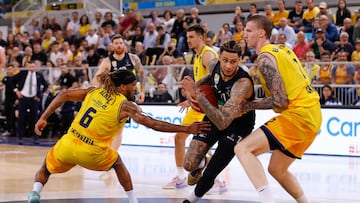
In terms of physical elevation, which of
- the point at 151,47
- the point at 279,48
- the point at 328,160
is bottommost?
the point at 328,160

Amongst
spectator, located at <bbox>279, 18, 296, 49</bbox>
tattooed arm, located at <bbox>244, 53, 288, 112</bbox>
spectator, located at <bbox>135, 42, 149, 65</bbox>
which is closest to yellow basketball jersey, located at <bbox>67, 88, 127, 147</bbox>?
tattooed arm, located at <bbox>244, 53, 288, 112</bbox>

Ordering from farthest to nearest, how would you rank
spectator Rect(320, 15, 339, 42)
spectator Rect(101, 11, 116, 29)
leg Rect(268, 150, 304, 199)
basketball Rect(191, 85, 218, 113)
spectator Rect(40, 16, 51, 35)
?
spectator Rect(40, 16, 51, 35) → spectator Rect(101, 11, 116, 29) → spectator Rect(320, 15, 339, 42) → basketball Rect(191, 85, 218, 113) → leg Rect(268, 150, 304, 199)

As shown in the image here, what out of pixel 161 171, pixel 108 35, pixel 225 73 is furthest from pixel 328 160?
pixel 108 35

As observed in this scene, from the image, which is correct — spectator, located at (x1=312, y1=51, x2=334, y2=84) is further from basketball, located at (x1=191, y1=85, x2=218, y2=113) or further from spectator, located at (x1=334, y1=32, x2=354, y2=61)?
basketball, located at (x1=191, y1=85, x2=218, y2=113)

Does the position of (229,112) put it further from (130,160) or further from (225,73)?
(130,160)

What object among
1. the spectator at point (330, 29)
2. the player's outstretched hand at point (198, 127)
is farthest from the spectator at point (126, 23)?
the player's outstretched hand at point (198, 127)

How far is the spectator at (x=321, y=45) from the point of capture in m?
17.3

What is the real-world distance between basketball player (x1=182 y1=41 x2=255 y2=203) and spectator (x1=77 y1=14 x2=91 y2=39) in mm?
15938

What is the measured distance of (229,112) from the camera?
723 cm

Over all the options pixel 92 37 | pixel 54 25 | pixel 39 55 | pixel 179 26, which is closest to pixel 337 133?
pixel 179 26

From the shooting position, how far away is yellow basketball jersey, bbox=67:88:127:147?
308 inches

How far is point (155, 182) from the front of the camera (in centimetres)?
1098

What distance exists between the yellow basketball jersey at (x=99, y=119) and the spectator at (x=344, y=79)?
8607mm

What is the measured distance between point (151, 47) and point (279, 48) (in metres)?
13.6
